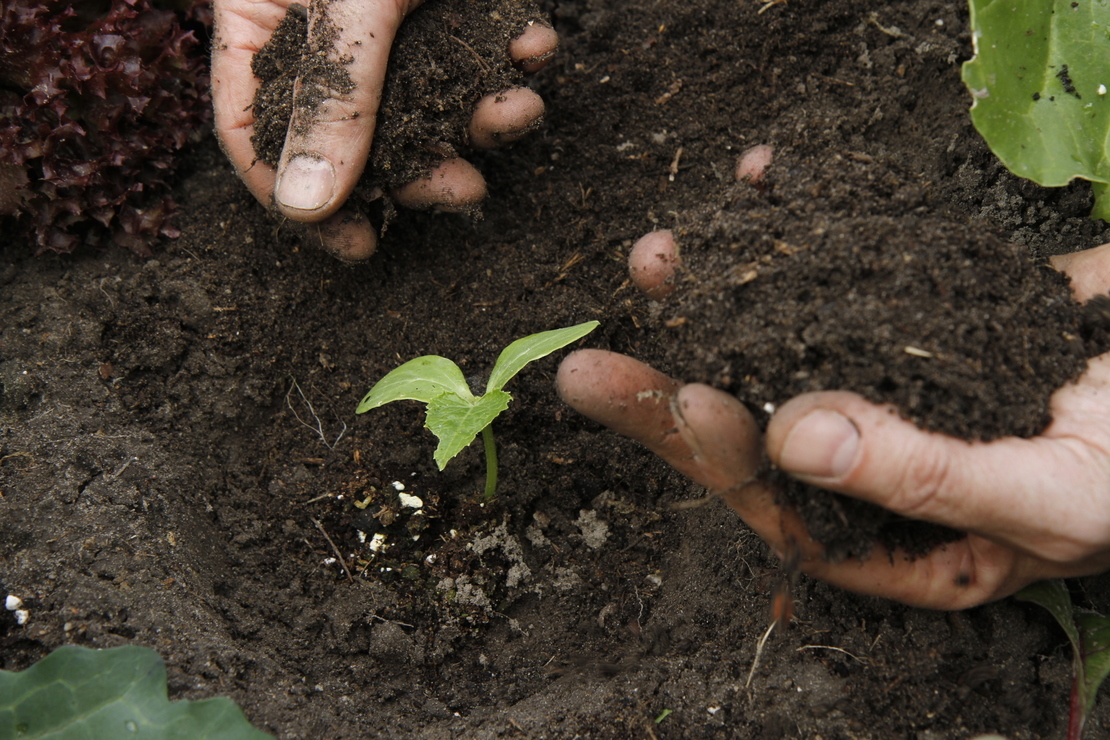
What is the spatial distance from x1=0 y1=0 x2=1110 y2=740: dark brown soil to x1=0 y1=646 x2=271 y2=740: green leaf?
0.40ft

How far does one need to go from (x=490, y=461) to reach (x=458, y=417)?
0.31 metres

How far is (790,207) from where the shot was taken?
1.88 m

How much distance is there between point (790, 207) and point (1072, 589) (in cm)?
141

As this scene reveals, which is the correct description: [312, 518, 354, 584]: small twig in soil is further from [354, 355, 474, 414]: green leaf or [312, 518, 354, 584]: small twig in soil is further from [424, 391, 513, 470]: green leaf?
[424, 391, 513, 470]: green leaf

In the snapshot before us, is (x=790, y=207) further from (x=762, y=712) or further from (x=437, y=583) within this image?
(x=437, y=583)

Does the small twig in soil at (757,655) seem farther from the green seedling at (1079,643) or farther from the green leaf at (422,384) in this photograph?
the green leaf at (422,384)

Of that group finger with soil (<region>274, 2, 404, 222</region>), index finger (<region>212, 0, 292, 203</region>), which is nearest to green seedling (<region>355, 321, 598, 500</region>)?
finger with soil (<region>274, 2, 404, 222</region>)

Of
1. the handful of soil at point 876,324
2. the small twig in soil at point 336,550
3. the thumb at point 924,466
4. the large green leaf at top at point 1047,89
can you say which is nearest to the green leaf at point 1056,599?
the handful of soil at point 876,324

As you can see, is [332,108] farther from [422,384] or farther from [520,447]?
[520,447]

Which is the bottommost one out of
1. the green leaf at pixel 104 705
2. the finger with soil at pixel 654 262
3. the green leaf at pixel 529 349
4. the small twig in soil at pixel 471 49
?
the green leaf at pixel 104 705

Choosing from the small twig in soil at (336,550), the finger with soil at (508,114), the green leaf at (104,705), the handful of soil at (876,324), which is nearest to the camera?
the handful of soil at (876,324)

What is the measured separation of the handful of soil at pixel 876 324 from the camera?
1576 millimetres

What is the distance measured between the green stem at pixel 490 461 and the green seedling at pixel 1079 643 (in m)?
1.55

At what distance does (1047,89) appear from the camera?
89.0 inches
